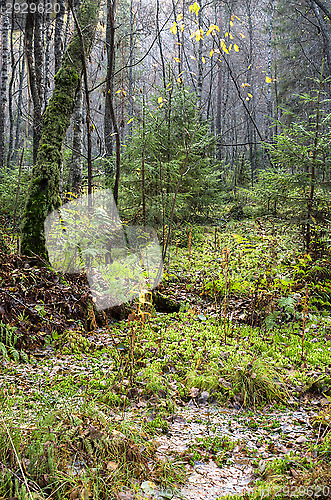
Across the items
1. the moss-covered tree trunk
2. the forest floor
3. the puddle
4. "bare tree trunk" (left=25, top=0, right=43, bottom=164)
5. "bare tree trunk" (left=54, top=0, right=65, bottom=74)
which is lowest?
the puddle

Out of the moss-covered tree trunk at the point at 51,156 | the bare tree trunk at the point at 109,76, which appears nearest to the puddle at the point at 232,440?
the moss-covered tree trunk at the point at 51,156

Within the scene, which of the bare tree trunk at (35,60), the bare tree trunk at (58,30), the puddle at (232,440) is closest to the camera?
the puddle at (232,440)

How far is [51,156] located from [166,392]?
4.16 metres

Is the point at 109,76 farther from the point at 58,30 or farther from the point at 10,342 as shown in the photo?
the point at 10,342

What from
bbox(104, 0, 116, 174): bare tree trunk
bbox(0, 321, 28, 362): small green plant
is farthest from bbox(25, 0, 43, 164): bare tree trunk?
Answer: bbox(0, 321, 28, 362): small green plant

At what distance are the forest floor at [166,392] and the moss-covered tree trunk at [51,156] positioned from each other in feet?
1.88

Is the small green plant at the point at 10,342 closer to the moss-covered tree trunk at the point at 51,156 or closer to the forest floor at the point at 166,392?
the forest floor at the point at 166,392

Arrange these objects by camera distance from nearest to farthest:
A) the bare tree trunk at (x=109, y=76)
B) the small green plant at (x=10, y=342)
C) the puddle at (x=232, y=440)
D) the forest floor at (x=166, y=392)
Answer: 1. the forest floor at (x=166, y=392)
2. the puddle at (x=232, y=440)
3. the small green plant at (x=10, y=342)
4. the bare tree trunk at (x=109, y=76)

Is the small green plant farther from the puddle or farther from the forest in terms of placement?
the puddle

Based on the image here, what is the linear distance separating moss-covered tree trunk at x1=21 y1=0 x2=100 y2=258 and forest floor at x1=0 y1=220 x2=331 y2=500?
0.57 metres

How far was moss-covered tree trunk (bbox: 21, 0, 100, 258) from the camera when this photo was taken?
16.5 ft

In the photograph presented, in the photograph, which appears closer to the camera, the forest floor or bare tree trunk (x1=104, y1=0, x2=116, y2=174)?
the forest floor

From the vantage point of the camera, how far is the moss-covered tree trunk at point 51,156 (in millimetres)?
5027

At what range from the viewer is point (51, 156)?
5.38 metres
